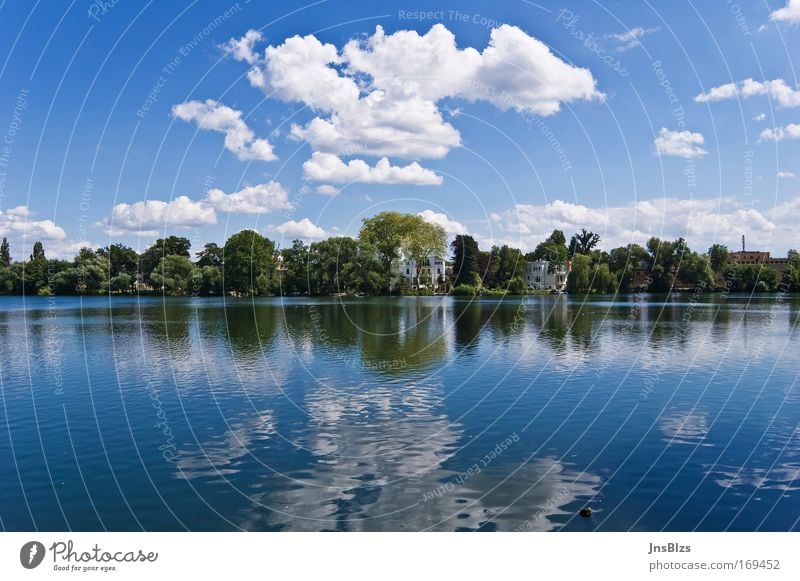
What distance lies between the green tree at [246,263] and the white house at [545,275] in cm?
8399

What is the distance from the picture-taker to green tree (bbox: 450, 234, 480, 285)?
17600 cm

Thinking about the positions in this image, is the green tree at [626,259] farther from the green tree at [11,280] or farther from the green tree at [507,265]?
the green tree at [11,280]

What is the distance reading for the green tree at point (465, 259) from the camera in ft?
577

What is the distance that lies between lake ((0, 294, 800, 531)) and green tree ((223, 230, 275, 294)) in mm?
118410

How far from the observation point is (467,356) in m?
41.6

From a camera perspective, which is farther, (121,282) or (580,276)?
(121,282)

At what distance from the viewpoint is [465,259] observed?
585 feet

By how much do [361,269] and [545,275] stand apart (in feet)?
242

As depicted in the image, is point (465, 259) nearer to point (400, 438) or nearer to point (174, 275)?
point (174, 275)

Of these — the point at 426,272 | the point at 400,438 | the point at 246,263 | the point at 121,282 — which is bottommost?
the point at 400,438

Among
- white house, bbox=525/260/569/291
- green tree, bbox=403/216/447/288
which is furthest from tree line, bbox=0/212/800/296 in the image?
white house, bbox=525/260/569/291

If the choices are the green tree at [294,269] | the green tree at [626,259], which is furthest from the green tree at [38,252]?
the green tree at [626,259]

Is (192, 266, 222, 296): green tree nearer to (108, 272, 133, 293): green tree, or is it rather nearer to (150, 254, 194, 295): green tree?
(150, 254, 194, 295): green tree

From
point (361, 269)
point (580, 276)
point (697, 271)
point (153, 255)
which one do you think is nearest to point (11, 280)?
point (153, 255)
